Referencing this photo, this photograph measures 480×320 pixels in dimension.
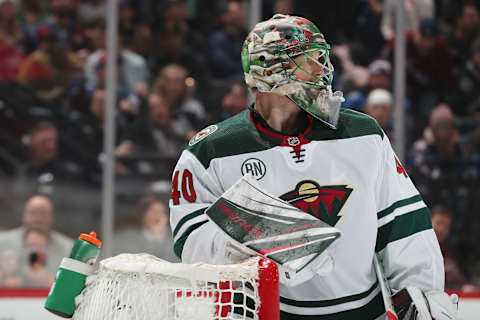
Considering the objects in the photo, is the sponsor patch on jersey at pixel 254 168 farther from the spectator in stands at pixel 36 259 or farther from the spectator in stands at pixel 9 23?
the spectator in stands at pixel 9 23

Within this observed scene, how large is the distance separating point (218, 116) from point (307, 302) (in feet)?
9.49

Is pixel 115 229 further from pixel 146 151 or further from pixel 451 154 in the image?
pixel 451 154

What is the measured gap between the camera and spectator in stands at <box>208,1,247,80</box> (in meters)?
4.76

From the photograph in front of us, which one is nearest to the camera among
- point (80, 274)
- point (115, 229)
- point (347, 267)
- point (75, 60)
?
point (80, 274)

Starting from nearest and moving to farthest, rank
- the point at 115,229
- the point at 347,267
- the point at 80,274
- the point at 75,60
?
1. the point at 80,274
2. the point at 347,267
3. the point at 115,229
4. the point at 75,60

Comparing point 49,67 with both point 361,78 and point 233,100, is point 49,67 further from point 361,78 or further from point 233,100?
point 361,78

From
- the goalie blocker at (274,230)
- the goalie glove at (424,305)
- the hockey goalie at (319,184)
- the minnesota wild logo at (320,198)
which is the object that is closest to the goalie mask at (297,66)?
the hockey goalie at (319,184)

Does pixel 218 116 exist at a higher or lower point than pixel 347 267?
higher

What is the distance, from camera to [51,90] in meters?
4.78

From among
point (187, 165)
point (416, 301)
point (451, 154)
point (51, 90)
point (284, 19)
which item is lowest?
point (416, 301)

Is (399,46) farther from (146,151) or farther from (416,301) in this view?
(416,301)

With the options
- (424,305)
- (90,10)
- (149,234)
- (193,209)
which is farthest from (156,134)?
(424,305)

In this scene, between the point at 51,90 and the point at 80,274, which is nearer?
the point at 80,274

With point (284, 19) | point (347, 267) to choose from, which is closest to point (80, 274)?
point (347, 267)
